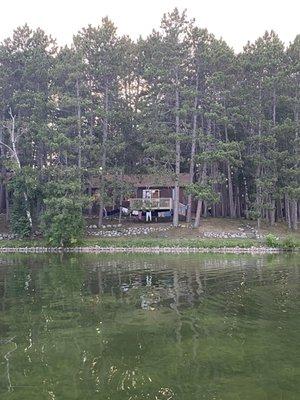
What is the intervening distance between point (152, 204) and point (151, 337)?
35704 mm

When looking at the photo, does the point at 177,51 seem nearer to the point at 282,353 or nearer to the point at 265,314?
the point at 265,314

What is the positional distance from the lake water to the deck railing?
2270 centimetres

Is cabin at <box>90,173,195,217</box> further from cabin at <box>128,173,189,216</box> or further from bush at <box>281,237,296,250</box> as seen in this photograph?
bush at <box>281,237,296,250</box>

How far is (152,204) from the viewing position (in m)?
46.9

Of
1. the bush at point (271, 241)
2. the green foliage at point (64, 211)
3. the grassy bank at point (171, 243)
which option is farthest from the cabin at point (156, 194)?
the bush at point (271, 241)

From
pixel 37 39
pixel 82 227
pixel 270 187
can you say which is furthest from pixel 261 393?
pixel 37 39

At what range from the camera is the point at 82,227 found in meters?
38.7

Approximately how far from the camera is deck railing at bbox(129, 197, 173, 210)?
4520 cm

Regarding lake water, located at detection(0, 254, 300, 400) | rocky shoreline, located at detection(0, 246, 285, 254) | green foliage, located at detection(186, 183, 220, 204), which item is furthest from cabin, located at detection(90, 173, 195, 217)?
lake water, located at detection(0, 254, 300, 400)

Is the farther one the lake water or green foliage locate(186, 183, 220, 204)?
green foliage locate(186, 183, 220, 204)

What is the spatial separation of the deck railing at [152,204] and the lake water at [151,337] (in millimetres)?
22704

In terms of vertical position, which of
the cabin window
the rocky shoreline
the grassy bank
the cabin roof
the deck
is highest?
the cabin roof

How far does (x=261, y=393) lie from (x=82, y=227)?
3184 cm

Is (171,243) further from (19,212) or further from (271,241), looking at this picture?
(19,212)
